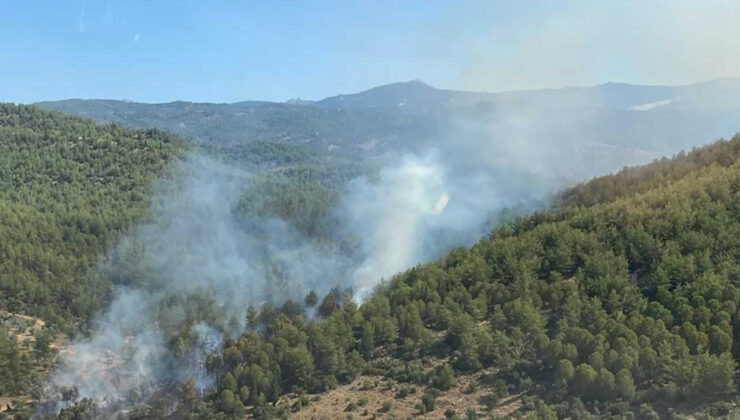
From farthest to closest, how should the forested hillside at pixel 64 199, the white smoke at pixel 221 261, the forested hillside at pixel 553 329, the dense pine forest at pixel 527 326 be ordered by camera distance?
the forested hillside at pixel 64 199 → the white smoke at pixel 221 261 → the dense pine forest at pixel 527 326 → the forested hillside at pixel 553 329

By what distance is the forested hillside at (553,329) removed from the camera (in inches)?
1289

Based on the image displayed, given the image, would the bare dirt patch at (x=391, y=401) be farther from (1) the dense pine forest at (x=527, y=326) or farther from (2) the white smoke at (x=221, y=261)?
(2) the white smoke at (x=221, y=261)

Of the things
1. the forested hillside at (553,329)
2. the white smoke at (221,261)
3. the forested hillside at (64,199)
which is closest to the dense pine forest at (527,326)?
the forested hillside at (553,329)

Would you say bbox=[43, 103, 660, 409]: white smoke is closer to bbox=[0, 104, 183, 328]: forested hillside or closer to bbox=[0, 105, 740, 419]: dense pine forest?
bbox=[0, 105, 740, 419]: dense pine forest

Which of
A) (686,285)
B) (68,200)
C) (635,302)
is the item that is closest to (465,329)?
(635,302)

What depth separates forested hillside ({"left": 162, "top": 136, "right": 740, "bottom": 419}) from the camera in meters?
32.8

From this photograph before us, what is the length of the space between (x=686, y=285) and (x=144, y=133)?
124 meters

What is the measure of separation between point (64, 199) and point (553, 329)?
83611mm

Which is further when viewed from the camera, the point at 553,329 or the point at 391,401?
the point at 553,329

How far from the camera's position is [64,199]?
3930 inches

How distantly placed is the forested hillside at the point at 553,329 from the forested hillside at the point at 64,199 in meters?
29.2

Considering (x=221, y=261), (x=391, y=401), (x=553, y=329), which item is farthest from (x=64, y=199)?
(x=553, y=329)

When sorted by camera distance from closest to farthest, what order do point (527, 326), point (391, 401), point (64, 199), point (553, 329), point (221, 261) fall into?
point (391, 401) < point (527, 326) < point (553, 329) < point (221, 261) < point (64, 199)

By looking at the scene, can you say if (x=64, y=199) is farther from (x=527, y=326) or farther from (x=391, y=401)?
(x=527, y=326)
